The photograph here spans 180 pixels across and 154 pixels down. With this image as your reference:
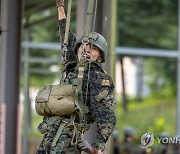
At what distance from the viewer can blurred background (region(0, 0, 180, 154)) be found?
967 centimetres

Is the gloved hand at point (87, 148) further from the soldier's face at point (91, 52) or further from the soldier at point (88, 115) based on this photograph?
the soldier's face at point (91, 52)

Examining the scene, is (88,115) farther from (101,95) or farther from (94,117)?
(101,95)

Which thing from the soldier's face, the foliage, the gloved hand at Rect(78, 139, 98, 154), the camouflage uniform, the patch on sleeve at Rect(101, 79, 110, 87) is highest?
the foliage

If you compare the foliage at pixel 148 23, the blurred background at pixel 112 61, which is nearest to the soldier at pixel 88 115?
the blurred background at pixel 112 61

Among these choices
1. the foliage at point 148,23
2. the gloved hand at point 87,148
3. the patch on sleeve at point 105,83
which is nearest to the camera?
the gloved hand at point 87,148

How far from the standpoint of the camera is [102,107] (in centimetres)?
Answer: 588

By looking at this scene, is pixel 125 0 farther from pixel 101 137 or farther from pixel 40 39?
pixel 101 137

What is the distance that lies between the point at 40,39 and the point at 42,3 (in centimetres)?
900

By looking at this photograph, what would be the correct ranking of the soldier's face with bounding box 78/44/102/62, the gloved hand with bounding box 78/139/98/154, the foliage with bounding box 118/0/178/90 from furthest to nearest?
the foliage with bounding box 118/0/178/90 < the soldier's face with bounding box 78/44/102/62 < the gloved hand with bounding box 78/139/98/154

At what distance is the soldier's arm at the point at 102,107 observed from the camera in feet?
19.2

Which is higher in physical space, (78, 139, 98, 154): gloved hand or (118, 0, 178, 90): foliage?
(118, 0, 178, 90): foliage

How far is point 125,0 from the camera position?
80.7ft

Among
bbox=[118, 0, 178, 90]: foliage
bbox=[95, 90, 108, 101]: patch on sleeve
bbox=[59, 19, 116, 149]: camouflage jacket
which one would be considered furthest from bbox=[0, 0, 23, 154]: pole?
bbox=[118, 0, 178, 90]: foliage

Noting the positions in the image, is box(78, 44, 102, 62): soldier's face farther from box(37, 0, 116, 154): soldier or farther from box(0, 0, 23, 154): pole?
box(0, 0, 23, 154): pole
